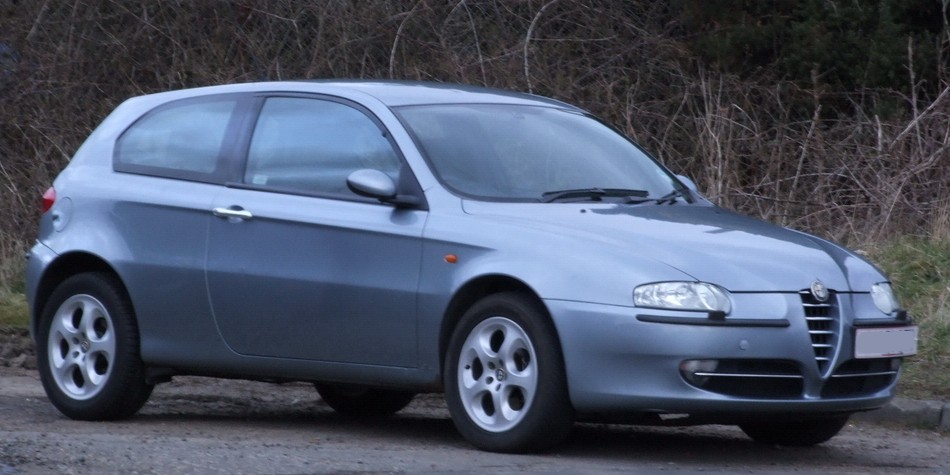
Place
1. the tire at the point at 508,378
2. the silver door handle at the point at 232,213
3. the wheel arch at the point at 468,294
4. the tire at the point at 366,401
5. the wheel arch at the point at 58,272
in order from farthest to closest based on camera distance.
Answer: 1. the tire at the point at 366,401
2. the wheel arch at the point at 58,272
3. the silver door handle at the point at 232,213
4. the wheel arch at the point at 468,294
5. the tire at the point at 508,378

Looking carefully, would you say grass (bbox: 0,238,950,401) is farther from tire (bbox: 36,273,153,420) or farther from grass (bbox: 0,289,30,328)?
tire (bbox: 36,273,153,420)

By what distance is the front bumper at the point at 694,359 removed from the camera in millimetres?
6039

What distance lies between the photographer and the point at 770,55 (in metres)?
15.8

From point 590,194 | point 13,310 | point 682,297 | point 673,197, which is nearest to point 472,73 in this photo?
point 13,310

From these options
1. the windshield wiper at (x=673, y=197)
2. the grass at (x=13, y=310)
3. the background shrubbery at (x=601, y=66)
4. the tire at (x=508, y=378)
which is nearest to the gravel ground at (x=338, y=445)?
the tire at (x=508, y=378)

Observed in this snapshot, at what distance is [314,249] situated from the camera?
702 cm

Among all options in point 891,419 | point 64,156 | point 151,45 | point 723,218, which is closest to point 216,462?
point 723,218

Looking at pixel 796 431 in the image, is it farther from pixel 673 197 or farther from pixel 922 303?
pixel 922 303

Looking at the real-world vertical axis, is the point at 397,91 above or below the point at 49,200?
above

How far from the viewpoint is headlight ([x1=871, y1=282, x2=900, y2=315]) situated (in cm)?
660

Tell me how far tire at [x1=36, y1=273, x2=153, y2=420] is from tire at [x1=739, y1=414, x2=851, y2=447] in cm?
299

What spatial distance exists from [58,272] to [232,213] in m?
1.25

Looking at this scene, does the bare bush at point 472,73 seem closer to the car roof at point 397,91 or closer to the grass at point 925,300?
the grass at point 925,300

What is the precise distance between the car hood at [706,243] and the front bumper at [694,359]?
0.17 meters
